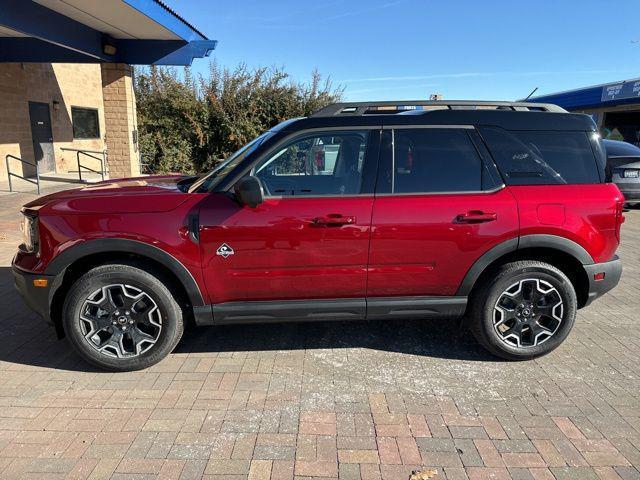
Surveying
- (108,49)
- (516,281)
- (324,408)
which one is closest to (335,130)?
(516,281)

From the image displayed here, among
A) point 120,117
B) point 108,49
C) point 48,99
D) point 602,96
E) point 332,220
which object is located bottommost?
point 332,220

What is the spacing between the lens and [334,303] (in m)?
3.45

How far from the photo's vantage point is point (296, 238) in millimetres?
3271

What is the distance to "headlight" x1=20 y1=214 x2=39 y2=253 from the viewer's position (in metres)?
3.32

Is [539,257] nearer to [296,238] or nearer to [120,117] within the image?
[296,238]

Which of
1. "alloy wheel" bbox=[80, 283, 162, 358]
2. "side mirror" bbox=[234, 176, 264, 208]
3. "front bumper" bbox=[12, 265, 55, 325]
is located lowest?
"alloy wheel" bbox=[80, 283, 162, 358]

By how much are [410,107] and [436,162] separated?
57 centimetres

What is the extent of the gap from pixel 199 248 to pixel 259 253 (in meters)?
0.42

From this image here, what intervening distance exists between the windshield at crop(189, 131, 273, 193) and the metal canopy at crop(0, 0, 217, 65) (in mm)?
6701

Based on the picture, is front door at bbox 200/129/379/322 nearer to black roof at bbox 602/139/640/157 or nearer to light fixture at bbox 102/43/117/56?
black roof at bbox 602/139/640/157

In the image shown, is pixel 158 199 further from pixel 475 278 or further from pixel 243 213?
pixel 475 278

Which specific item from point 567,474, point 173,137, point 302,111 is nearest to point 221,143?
point 173,137

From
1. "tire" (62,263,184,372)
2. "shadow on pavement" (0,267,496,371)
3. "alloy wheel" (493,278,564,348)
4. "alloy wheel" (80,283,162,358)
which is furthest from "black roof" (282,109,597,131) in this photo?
"shadow on pavement" (0,267,496,371)

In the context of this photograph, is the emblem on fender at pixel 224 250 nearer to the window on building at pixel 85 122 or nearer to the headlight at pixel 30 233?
the headlight at pixel 30 233
